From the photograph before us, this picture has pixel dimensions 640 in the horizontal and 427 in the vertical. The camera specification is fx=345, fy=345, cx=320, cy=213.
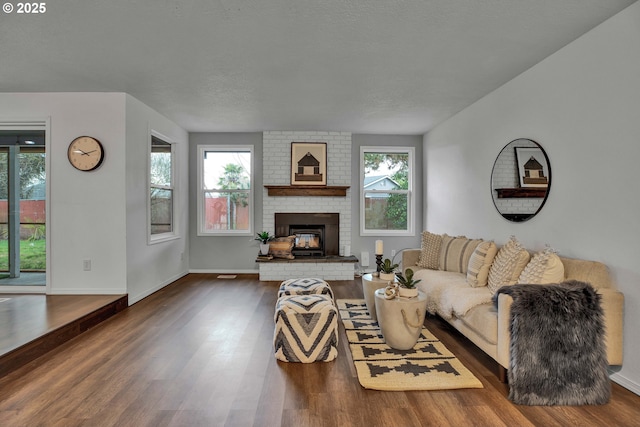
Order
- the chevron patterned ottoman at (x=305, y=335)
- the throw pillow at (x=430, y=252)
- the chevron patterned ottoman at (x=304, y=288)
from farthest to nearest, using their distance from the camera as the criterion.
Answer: the throw pillow at (x=430, y=252) → the chevron patterned ottoman at (x=304, y=288) → the chevron patterned ottoman at (x=305, y=335)

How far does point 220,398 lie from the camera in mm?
2143

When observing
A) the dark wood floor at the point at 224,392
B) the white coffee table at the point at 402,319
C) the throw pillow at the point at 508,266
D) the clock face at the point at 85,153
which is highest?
the clock face at the point at 85,153

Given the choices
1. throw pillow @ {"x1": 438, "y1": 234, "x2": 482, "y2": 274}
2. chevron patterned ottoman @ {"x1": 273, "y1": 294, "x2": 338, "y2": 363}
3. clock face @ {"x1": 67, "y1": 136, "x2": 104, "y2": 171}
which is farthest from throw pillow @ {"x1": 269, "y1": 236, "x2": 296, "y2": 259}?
chevron patterned ottoman @ {"x1": 273, "y1": 294, "x2": 338, "y2": 363}

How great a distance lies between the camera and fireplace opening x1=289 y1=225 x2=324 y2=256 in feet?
19.8

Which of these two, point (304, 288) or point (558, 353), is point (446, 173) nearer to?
point (304, 288)

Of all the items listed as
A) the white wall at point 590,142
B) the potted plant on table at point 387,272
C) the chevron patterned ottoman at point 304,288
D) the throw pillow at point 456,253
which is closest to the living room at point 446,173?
the white wall at point 590,142

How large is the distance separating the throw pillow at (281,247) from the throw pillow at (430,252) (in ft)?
7.06

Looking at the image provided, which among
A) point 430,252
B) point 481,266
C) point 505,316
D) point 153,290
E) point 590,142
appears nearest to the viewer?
point 505,316

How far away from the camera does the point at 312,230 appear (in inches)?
240

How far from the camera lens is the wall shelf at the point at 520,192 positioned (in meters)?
3.09

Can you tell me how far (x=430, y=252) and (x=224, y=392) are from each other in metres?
3.03

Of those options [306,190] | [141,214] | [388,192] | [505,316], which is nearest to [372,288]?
[505,316]

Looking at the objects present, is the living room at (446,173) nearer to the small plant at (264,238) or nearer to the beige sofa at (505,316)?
the beige sofa at (505,316)

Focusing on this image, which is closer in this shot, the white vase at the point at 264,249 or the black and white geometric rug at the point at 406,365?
the black and white geometric rug at the point at 406,365
